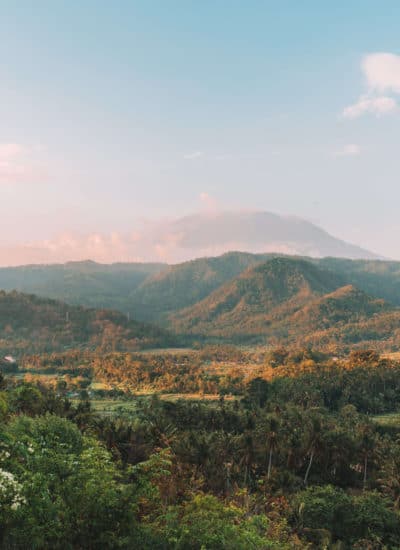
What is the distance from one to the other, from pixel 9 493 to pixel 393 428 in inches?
4223

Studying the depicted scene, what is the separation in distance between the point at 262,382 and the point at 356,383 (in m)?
29.0

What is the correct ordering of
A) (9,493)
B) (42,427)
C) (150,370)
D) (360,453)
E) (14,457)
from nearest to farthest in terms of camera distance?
(9,493) → (14,457) → (42,427) → (360,453) → (150,370)

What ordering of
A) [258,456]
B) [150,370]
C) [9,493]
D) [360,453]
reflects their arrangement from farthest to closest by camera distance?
[150,370] → [360,453] → [258,456] → [9,493]

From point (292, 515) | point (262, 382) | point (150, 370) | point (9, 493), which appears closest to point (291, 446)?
point (292, 515)

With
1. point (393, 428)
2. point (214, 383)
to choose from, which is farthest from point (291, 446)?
point (214, 383)

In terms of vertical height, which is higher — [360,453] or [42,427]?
[42,427]

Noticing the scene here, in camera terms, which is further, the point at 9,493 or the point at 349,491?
the point at 349,491

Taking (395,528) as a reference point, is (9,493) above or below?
above

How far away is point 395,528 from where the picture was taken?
54.2 m

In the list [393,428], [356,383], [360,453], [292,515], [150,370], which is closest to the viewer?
[292,515]

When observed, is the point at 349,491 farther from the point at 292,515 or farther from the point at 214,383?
the point at 214,383

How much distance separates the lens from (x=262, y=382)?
145500mm

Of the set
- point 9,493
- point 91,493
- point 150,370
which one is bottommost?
point 150,370

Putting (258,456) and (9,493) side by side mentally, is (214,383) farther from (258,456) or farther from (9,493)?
(9,493)
